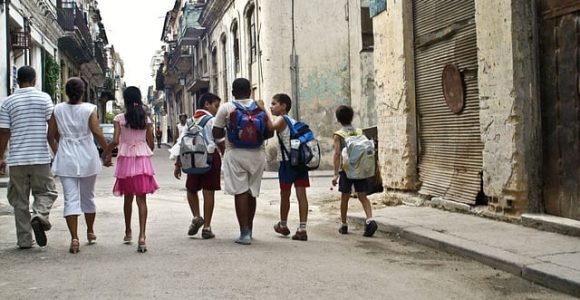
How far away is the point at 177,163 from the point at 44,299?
320 cm

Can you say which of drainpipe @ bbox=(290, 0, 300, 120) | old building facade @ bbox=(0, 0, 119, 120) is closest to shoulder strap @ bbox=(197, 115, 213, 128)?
old building facade @ bbox=(0, 0, 119, 120)

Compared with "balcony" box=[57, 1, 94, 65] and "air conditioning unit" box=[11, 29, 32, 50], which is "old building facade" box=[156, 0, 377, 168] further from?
"balcony" box=[57, 1, 94, 65]

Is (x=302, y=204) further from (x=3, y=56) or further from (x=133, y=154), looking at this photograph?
(x=3, y=56)

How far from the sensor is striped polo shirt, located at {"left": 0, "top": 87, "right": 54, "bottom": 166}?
6.34 meters

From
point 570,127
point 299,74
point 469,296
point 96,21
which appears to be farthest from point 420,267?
point 96,21

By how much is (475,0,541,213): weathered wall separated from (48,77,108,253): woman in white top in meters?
4.38

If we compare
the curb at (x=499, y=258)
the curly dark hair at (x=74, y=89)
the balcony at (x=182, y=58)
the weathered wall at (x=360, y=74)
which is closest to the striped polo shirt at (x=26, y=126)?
the curly dark hair at (x=74, y=89)

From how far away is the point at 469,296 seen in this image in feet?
15.1

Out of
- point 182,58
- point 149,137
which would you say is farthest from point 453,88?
point 182,58

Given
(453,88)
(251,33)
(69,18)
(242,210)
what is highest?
(69,18)

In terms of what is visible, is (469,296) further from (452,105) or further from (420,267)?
(452,105)

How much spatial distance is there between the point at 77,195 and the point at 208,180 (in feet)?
4.65

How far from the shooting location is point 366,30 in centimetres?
1959

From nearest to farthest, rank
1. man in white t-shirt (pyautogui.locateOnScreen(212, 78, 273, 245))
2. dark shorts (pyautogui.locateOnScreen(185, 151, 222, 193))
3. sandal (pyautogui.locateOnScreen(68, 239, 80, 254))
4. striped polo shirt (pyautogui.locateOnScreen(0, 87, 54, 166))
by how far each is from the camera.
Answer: sandal (pyautogui.locateOnScreen(68, 239, 80, 254))
striped polo shirt (pyautogui.locateOnScreen(0, 87, 54, 166))
man in white t-shirt (pyautogui.locateOnScreen(212, 78, 273, 245))
dark shorts (pyautogui.locateOnScreen(185, 151, 222, 193))
